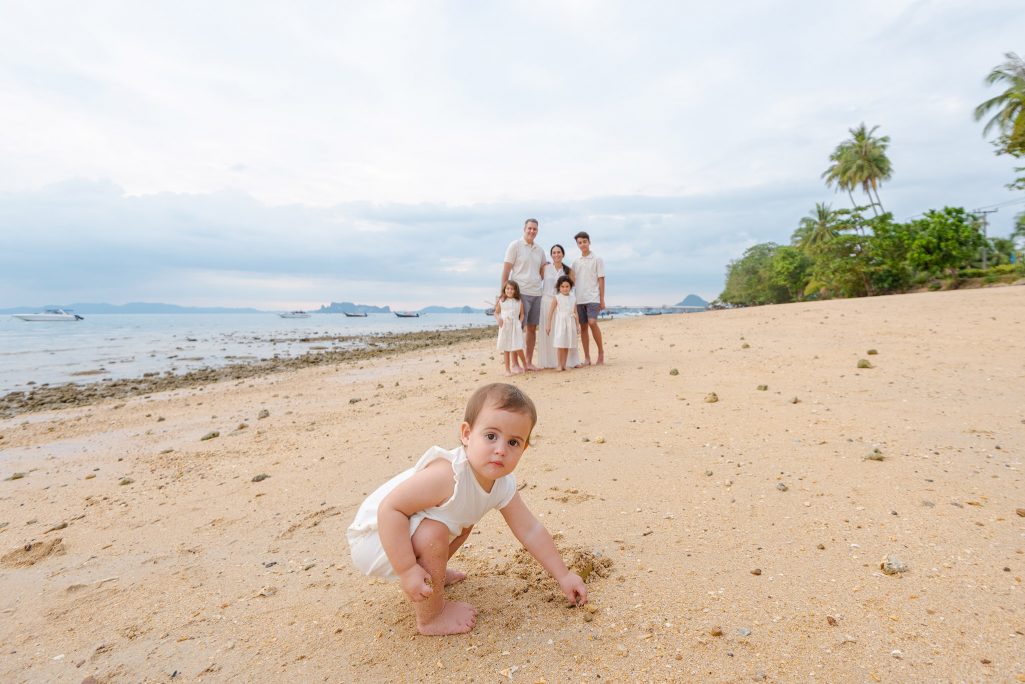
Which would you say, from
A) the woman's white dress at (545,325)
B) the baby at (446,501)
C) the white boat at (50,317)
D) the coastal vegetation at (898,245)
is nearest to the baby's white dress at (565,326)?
the woman's white dress at (545,325)

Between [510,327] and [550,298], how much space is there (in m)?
A: 0.80

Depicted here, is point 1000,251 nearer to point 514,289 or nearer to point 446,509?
point 514,289

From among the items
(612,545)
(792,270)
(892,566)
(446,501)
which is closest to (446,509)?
(446,501)

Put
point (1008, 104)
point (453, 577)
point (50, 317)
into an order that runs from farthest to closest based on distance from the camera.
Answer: point (50, 317) → point (1008, 104) → point (453, 577)

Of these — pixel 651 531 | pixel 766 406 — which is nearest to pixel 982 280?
pixel 766 406

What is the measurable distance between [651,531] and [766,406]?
248 centimetres

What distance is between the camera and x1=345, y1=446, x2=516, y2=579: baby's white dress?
1981 millimetres

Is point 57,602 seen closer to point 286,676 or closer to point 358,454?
point 286,676

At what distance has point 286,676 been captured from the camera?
1876 mm

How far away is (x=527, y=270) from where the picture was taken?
8297mm

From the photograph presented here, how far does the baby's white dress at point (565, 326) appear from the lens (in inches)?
319

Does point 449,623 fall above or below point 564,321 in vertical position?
below

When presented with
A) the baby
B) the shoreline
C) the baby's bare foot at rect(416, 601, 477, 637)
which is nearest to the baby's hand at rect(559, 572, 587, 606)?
the baby

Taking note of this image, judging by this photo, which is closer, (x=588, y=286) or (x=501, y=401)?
(x=501, y=401)
